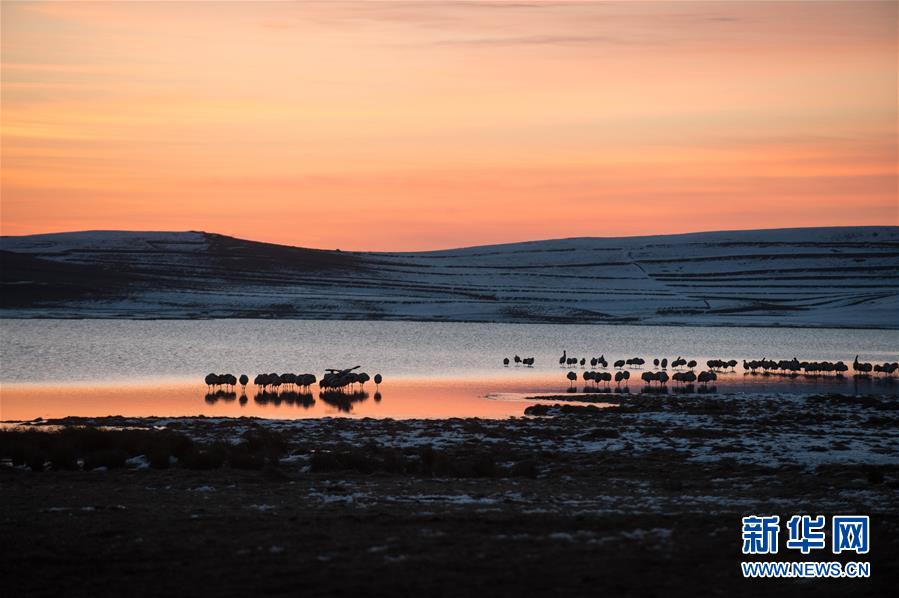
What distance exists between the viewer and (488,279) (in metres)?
164

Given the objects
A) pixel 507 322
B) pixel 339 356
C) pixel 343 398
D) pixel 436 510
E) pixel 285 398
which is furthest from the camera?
pixel 507 322

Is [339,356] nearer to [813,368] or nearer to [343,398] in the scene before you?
[343,398]

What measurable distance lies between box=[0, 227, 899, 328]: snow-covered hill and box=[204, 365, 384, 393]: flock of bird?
238 ft

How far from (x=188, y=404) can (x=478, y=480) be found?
2012cm

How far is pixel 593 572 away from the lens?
11.1 m

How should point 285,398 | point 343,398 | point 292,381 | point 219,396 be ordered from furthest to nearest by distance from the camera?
point 292,381 → point 285,398 → point 343,398 → point 219,396

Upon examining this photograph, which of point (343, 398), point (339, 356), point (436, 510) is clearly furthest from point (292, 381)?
point (436, 510)

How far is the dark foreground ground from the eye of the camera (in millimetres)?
10969

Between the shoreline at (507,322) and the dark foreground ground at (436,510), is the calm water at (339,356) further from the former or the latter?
the dark foreground ground at (436,510)

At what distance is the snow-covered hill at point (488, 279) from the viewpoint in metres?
127

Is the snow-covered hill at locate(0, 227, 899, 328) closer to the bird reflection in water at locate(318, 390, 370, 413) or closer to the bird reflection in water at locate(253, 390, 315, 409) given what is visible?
the bird reflection in water at locate(253, 390, 315, 409)

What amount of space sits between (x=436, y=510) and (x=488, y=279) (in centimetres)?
14911

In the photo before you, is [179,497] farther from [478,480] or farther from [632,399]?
[632,399]

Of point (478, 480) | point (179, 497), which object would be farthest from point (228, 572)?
point (478, 480)
